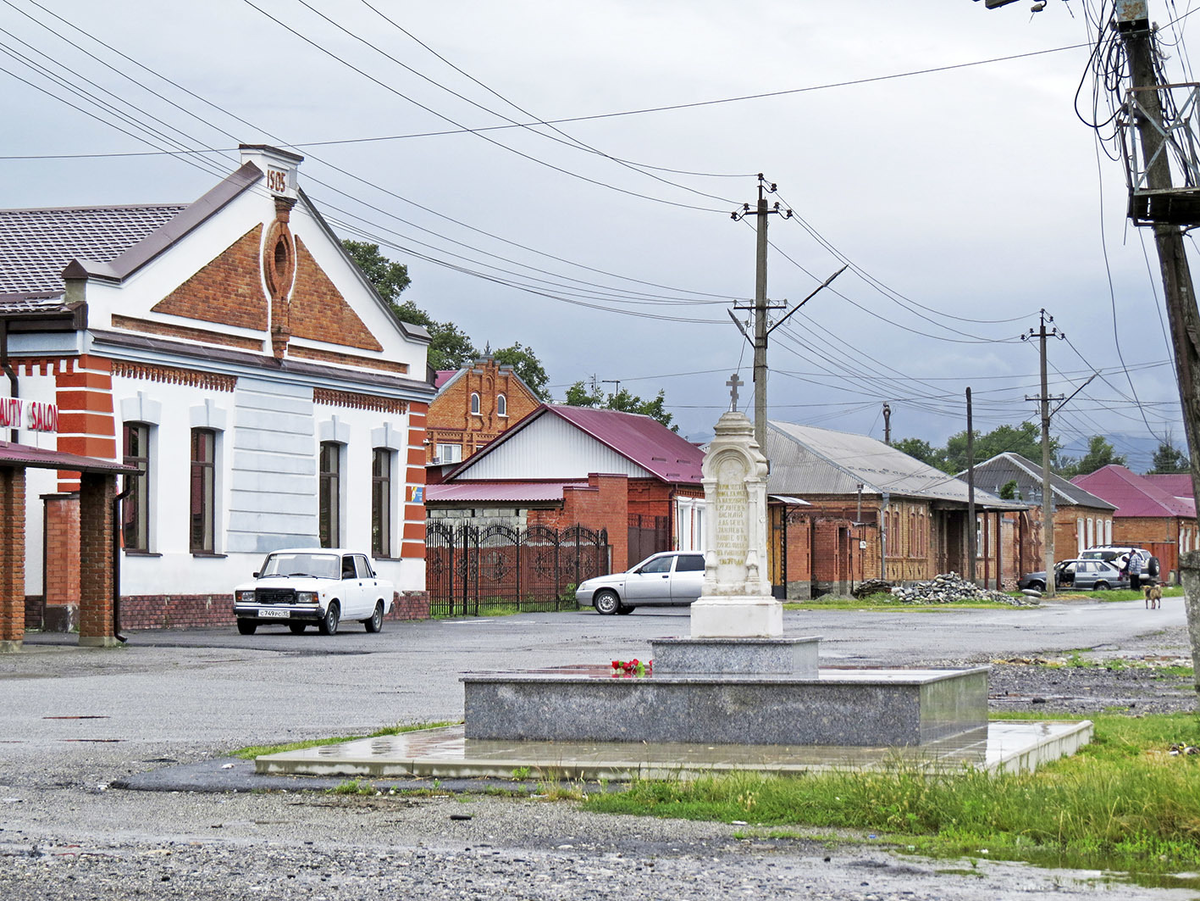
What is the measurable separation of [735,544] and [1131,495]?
96483 millimetres

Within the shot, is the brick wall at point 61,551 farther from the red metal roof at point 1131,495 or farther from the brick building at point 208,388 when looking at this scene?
the red metal roof at point 1131,495

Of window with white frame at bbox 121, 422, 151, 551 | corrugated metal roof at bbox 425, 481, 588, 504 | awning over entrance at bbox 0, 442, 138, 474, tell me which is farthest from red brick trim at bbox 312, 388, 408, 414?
corrugated metal roof at bbox 425, 481, 588, 504

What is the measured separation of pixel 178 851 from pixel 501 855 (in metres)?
1.55

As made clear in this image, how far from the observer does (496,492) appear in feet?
181

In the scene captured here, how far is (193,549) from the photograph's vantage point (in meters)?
32.3

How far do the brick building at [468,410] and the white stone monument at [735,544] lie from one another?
62.2 m

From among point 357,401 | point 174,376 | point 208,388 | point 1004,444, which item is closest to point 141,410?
point 174,376

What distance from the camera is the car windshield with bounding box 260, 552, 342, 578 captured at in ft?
97.2

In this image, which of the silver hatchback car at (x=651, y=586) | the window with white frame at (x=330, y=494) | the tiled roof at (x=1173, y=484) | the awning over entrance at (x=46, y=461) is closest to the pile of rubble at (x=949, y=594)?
the silver hatchback car at (x=651, y=586)

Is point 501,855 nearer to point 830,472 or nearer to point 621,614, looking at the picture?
point 621,614

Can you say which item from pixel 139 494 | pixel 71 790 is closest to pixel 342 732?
pixel 71 790

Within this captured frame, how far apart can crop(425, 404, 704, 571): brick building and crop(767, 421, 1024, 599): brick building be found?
3713 millimetres

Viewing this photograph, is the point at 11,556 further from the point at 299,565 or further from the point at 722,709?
the point at 722,709

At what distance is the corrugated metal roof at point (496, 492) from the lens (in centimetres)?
5312
